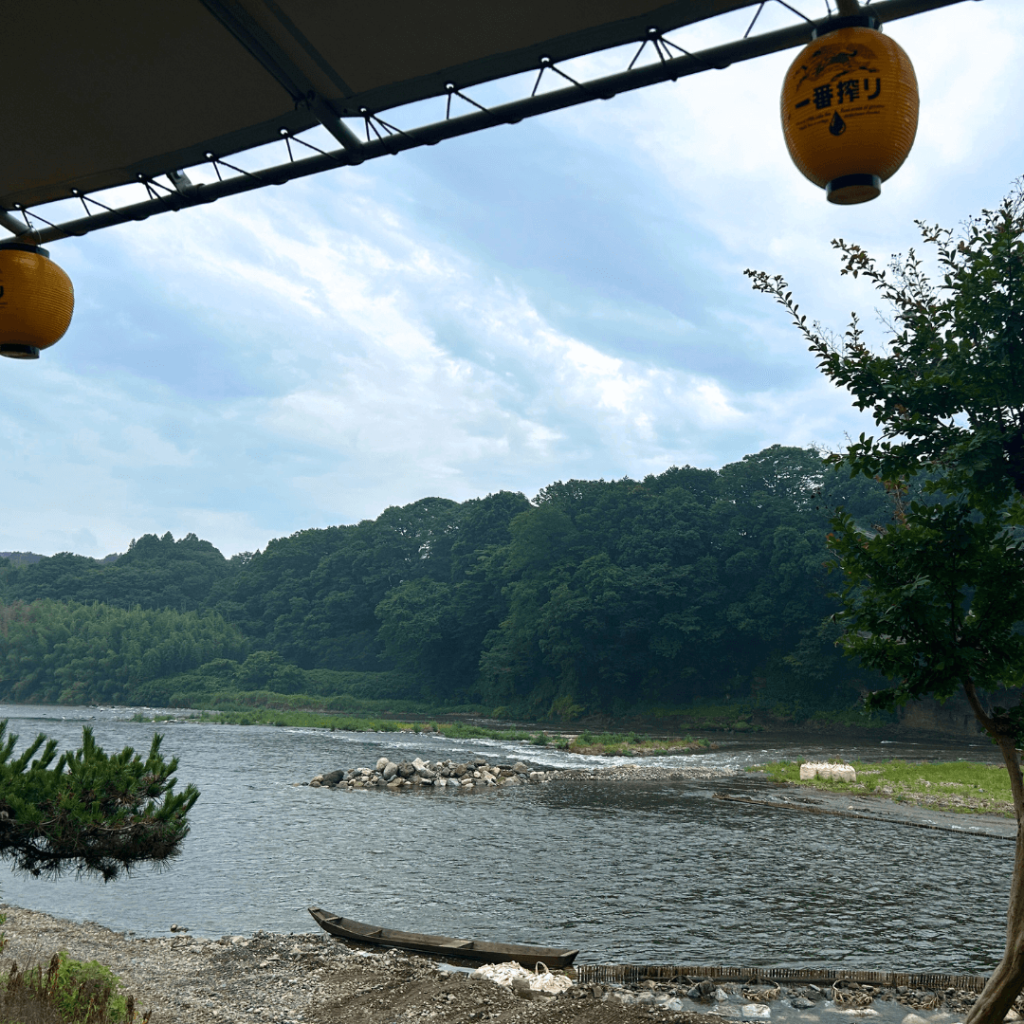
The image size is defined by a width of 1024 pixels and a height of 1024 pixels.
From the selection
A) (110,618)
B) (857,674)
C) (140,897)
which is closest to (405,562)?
(110,618)

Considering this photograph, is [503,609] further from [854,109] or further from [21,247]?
[854,109]

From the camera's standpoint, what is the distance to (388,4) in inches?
194

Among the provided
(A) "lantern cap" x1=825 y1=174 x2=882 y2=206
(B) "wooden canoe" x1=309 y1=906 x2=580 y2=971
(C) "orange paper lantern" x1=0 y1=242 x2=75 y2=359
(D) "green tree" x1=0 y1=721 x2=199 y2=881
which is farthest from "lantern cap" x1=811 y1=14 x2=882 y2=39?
(B) "wooden canoe" x1=309 y1=906 x2=580 y2=971

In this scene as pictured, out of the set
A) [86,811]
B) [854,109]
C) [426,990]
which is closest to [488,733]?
[426,990]

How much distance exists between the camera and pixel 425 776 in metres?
27.9

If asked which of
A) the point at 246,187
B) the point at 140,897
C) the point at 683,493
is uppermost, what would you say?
the point at 683,493

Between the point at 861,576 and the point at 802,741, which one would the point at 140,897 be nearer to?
the point at 861,576

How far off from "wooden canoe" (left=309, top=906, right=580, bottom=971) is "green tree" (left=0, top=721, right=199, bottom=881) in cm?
475

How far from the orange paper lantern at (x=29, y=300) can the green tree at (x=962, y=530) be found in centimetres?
547

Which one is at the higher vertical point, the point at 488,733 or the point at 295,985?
the point at 295,985

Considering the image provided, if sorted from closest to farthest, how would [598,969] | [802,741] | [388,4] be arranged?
[388,4], [598,969], [802,741]

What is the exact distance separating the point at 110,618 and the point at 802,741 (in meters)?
62.0

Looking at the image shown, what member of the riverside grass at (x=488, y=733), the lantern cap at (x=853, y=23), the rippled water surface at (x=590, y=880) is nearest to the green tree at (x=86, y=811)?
the lantern cap at (x=853, y=23)

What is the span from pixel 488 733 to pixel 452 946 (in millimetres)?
37969
